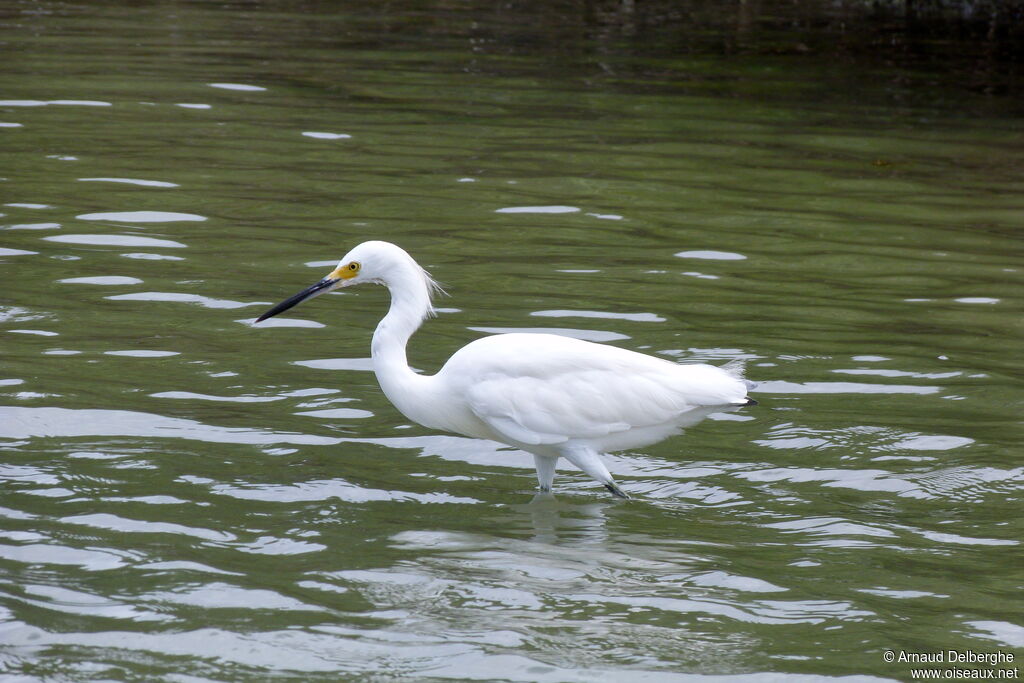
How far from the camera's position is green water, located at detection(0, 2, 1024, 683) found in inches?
190

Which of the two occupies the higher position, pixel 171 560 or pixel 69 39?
pixel 69 39

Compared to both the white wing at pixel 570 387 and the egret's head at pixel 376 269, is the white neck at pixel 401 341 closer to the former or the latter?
the egret's head at pixel 376 269

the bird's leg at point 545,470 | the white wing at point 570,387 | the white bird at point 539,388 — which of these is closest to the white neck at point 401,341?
the white bird at point 539,388

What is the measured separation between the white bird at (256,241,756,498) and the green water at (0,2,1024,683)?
31 cm

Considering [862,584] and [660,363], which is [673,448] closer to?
[660,363]

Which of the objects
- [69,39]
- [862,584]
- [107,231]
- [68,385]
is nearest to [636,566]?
[862,584]

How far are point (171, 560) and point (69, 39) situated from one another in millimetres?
13111

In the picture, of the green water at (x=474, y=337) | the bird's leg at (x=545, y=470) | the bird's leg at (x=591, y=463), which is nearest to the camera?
the green water at (x=474, y=337)

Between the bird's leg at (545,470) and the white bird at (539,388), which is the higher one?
the white bird at (539,388)

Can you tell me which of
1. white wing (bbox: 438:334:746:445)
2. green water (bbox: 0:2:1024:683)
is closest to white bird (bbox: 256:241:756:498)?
white wing (bbox: 438:334:746:445)

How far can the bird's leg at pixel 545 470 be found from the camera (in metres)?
6.24

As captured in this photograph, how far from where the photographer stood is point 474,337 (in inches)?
319

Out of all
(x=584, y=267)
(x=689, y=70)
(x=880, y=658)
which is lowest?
(x=880, y=658)

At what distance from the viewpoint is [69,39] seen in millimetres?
16781
